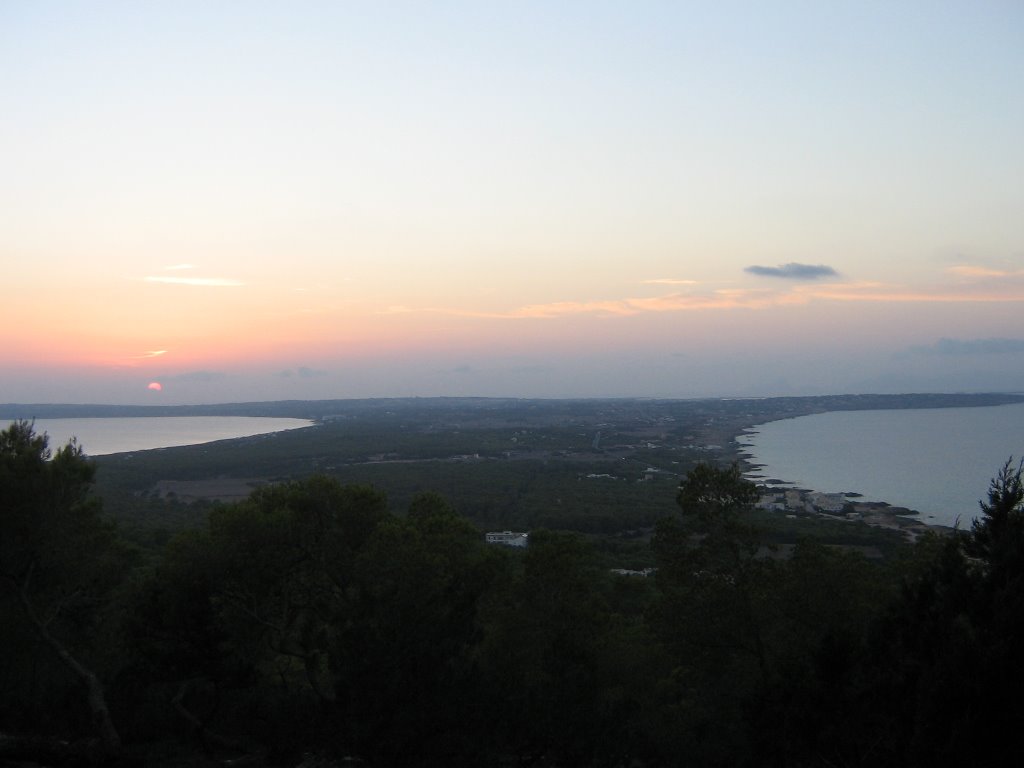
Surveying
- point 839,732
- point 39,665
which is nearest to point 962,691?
point 839,732

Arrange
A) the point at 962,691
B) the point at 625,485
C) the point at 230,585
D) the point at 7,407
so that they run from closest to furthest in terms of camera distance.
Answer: the point at 962,691 → the point at 230,585 → the point at 625,485 → the point at 7,407

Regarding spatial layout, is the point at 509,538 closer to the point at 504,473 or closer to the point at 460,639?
the point at 460,639

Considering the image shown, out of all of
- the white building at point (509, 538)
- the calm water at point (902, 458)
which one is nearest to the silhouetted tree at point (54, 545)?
the white building at point (509, 538)

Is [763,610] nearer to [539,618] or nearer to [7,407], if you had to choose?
[539,618]

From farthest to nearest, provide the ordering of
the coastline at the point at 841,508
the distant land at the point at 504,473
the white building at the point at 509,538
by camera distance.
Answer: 1. the distant land at the point at 504,473
2. the coastline at the point at 841,508
3. the white building at the point at 509,538

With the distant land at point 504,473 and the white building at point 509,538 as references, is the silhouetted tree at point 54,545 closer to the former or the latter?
the distant land at point 504,473
